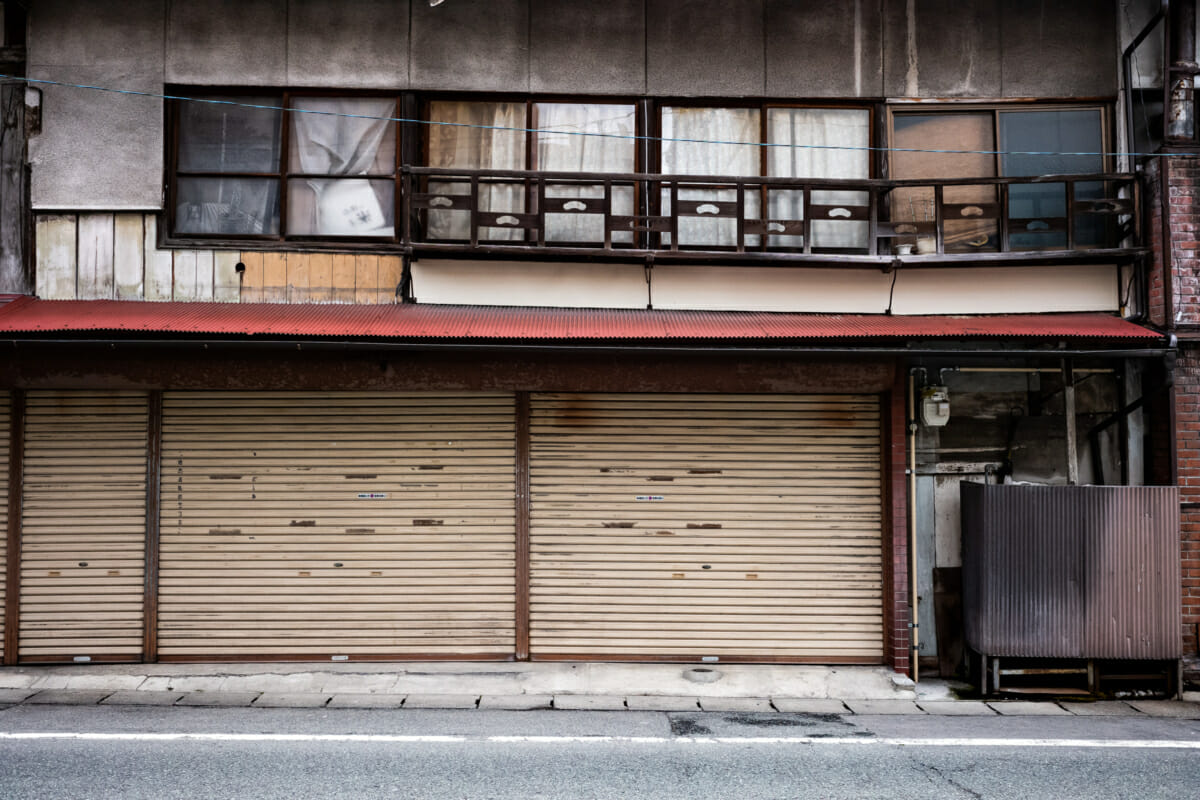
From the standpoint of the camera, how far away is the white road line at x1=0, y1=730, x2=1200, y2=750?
667 centimetres

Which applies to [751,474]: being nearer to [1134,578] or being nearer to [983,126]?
[1134,578]

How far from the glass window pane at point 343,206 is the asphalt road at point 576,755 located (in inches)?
221


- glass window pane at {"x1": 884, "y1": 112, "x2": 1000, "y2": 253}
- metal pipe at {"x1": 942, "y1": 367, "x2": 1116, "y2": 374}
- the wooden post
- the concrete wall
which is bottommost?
the wooden post

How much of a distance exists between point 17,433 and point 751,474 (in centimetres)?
868

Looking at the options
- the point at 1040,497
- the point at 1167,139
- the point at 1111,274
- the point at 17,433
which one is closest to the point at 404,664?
the point at 17,433

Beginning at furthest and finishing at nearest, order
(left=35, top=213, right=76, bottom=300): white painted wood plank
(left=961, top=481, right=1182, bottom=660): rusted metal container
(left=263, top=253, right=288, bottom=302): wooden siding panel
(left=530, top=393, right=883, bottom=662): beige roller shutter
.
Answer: (left=263, top=253, right=288, bottom=302): wooden siding panel < (left=35, top=213, right=76, bottom=300): white painted wood plank < (left=530, top=393, right=883, bottom=662): beige roller shutter < (left=961, top=481, right=1182, bottom=660): rusted metal container

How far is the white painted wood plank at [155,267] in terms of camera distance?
9.38 m

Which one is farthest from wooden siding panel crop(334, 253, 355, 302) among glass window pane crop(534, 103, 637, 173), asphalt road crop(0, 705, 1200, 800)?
asphalt road crop(0, 705, 1200, 800)

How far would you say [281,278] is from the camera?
31.1 ft

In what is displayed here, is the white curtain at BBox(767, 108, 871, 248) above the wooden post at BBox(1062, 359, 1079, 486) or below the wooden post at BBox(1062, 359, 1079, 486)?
above

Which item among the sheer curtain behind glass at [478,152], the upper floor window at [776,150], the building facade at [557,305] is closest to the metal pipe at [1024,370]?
the building facade at [557,305]

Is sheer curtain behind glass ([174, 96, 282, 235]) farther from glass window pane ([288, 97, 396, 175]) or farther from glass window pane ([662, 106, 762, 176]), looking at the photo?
glass window pane ([662, 106, 762, 176])

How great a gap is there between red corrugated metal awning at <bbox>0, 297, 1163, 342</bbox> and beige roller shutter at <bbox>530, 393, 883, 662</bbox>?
1.05 meters

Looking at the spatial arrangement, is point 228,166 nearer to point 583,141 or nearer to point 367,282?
point 367,282
